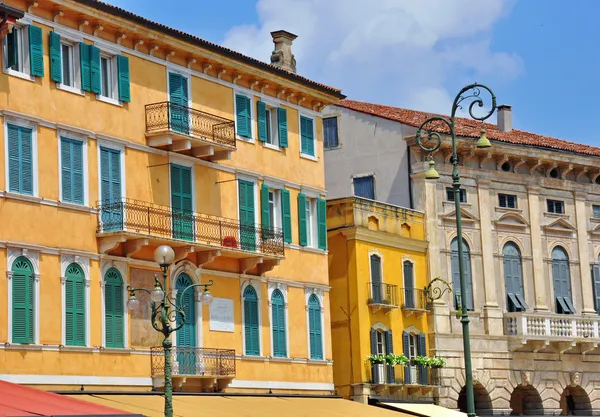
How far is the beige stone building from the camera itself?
4734 centimetres

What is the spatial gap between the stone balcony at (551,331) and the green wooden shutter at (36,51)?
74.5 ft

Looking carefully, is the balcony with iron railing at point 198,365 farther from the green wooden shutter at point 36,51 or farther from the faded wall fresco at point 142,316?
the green wooden shutter at point 36,51

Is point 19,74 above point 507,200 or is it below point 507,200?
above

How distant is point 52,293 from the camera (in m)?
A: 31.5

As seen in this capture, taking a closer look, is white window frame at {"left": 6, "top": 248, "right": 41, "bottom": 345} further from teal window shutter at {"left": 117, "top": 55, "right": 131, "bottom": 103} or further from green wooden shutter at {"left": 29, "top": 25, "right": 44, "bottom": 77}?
teal window shutter at {"left": 117, "top": 55, "right": 131, "bottom": 103}

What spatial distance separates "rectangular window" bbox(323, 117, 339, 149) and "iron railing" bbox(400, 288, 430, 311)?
6192mm

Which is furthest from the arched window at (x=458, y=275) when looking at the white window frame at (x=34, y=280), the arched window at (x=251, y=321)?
the white window frame at (x=34, y=280)

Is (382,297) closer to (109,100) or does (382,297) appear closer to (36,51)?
(109,100)

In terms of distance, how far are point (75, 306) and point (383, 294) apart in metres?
14.9

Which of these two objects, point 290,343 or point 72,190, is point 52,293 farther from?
point 290,343

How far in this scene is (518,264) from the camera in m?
50.2

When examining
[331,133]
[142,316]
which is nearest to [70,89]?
[142,316]

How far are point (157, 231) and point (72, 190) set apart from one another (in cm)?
287

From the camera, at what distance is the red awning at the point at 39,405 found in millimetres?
24952
